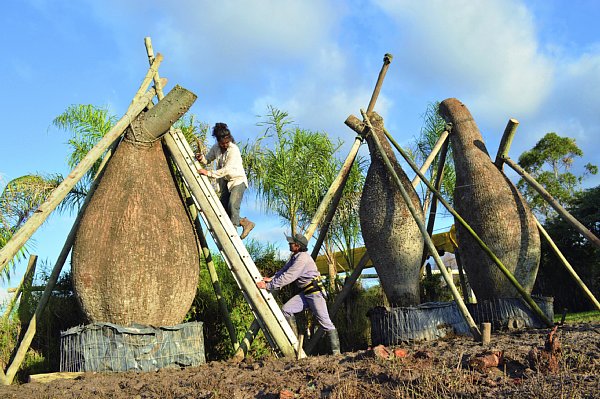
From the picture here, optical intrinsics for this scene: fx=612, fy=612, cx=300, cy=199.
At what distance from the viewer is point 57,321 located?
7.87 m

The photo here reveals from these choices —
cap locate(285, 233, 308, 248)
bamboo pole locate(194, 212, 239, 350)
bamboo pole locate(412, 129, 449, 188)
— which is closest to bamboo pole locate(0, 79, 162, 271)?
bamboo pole locate(194, 212, 239, 350)

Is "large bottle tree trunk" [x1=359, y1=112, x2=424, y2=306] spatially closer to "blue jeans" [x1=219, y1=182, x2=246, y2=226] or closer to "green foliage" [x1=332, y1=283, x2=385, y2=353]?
"blue jeans" [x1=219, y1=182, x2=246, y2=226]

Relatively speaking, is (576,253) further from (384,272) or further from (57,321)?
(57,321)

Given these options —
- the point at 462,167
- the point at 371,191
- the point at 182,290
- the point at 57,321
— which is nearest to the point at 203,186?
the point at 182,290

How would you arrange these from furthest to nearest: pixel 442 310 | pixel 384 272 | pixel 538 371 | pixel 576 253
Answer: pixel 576 253 < pixel 384 272 < pixel 442 310 < pixel 538 371

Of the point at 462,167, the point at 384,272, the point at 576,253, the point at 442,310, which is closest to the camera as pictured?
the point at 442,310

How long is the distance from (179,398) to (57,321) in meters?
3.88

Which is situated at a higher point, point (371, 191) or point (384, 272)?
point (371, 191)

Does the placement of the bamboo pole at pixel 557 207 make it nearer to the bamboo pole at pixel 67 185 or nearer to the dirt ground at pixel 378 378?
the dirt ground at pixel 378 378

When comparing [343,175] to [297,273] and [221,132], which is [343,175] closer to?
[221,132]

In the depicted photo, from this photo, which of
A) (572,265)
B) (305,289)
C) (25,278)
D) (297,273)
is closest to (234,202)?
(297,273)

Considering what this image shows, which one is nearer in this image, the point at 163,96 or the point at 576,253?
the point at 163,96

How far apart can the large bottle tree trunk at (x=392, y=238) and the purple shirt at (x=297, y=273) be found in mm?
1133

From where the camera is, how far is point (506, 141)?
816 cm
